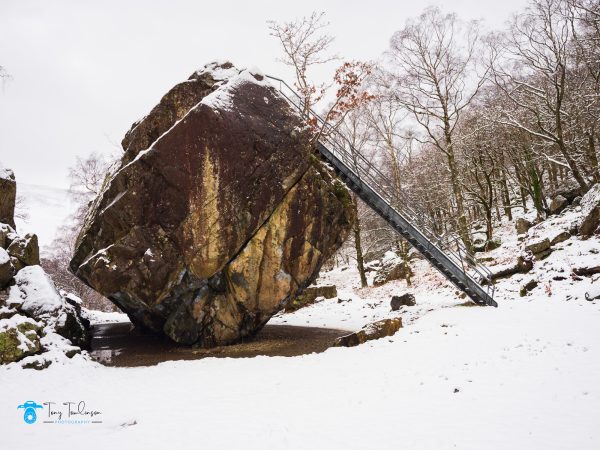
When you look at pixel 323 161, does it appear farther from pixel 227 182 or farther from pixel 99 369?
pixel 99 369

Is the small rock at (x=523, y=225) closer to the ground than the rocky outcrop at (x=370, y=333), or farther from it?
farther from it

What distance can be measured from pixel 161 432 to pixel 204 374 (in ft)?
10.8

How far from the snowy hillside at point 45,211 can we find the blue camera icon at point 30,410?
17.2m

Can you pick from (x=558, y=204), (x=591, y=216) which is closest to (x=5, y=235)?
(x=591, y=216)

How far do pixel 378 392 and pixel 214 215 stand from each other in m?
7.39

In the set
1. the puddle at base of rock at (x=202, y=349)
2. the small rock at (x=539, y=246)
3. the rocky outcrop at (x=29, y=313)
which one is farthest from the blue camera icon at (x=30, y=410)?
the small rock at (x=539, y=246)

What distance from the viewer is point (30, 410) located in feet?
21.9

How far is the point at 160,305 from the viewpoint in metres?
12.5

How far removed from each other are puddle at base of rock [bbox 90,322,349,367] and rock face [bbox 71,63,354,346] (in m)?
0.82

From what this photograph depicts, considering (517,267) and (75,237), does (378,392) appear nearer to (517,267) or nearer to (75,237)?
(517,267)

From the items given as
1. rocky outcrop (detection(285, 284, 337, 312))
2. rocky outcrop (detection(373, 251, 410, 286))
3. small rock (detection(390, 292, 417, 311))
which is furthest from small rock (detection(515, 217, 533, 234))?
rocky outcrop (detection(285, 284, 337, 312))

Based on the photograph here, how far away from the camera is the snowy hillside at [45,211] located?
101ft

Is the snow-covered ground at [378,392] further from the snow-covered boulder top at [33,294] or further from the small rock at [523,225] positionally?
the small rock at [523,225]

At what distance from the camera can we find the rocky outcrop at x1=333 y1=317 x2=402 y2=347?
425 inches
